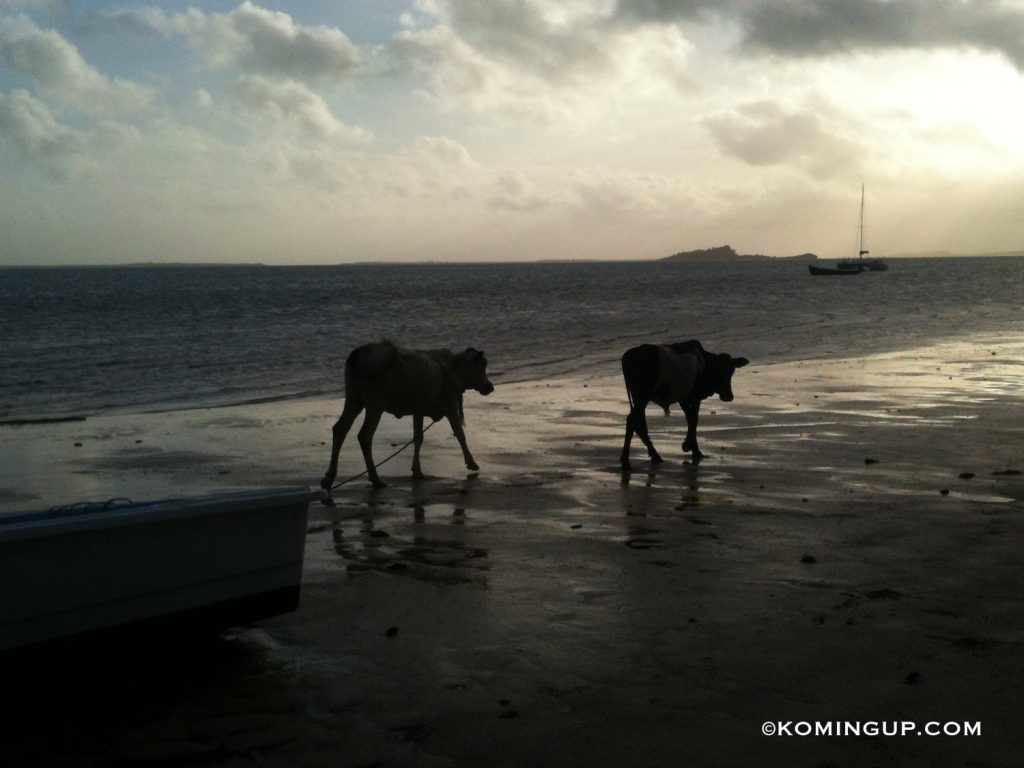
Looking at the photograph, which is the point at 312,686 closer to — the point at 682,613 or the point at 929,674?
the point at 682,613

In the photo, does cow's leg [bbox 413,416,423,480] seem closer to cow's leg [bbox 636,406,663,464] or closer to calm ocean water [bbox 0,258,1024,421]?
calm ocean water [bbox 0,258,1024,421]

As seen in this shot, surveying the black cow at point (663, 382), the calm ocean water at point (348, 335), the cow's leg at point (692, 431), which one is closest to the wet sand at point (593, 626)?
the cow's leg at point (692, 431)

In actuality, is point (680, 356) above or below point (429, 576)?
above

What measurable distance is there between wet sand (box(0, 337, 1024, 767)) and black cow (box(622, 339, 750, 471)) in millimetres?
448

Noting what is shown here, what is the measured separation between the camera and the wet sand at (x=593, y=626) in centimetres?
475

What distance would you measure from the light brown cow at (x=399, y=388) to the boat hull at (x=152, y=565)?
5.21 metres

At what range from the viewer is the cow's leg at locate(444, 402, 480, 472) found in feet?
39.6

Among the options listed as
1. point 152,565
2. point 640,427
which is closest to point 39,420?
point 640,427

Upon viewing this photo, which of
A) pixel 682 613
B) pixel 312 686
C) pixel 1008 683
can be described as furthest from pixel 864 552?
pixel 312 686

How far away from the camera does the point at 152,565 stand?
211 inches

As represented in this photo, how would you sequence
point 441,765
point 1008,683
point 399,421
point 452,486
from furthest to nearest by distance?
point 399,421, point 452,486, point 1008,683, point 441,765

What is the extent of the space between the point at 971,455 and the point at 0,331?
49676 mm

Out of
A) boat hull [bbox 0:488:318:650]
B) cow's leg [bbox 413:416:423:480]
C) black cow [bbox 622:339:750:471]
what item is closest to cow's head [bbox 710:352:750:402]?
black cow [bbox 622:339:750:471]

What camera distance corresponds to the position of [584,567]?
7684mm
